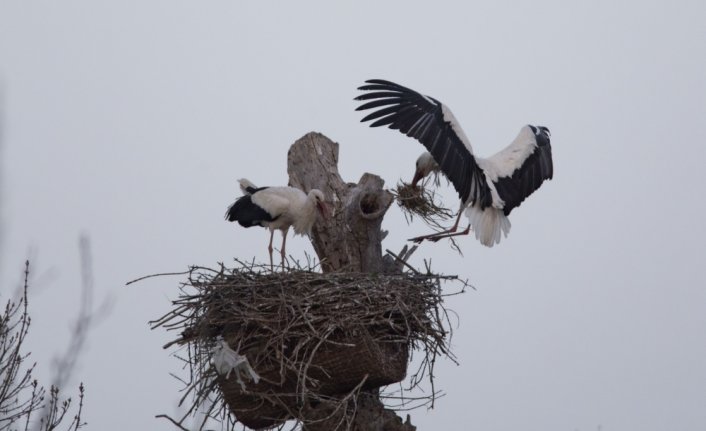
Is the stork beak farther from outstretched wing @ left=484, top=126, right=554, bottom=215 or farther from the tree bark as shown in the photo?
the tree bark

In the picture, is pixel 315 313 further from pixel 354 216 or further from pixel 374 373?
pixel 354 216

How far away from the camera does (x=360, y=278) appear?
24.5ft

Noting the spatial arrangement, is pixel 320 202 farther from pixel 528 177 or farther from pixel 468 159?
pixel 528 177

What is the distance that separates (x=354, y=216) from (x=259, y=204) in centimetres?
115

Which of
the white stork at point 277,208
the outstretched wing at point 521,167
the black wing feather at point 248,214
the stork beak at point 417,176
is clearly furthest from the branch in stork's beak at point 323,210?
the outstretched wing at point 521,167

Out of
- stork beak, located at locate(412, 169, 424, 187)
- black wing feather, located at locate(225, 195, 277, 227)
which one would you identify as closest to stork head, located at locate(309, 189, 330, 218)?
black wing feather, located at locate(225, 195, 277, 227)

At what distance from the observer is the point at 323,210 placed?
27.7ft

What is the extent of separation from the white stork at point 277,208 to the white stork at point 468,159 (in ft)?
2.81

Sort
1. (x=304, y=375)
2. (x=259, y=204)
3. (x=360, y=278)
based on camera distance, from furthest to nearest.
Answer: (x=259, y=204), (x=360, y=278), (x=304, y=375)

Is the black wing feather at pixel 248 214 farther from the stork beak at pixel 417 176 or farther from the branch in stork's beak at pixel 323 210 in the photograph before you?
the stork beak at pixel 417 176

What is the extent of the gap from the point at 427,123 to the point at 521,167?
40.0 inches

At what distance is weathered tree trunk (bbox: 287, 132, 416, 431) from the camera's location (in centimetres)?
818

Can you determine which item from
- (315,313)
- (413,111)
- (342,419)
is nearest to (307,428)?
(342,419)

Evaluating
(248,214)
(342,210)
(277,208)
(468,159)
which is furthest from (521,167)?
(248,214)
